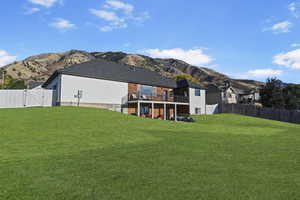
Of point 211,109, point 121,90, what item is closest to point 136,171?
point 121,90

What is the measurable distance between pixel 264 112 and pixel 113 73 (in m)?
26.3

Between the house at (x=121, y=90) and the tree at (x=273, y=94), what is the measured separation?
63.2ft

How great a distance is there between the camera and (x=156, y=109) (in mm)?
28047

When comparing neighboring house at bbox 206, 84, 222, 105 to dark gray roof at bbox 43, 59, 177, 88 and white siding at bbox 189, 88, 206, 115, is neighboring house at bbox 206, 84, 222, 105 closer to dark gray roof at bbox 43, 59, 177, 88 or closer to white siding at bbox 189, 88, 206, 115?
white siding at bbox 189, 88, 206, 115

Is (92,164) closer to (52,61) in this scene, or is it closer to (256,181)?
(256,181)

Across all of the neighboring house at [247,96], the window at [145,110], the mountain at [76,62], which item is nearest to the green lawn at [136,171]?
the window at [145,110]

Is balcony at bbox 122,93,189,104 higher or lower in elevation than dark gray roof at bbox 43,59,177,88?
lower

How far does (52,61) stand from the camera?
145m

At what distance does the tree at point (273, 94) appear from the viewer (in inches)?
1615

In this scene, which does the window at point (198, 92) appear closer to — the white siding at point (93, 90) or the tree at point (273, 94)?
the white siding at point (93, 90)

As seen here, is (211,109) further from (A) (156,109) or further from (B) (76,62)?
(B) (76,62)

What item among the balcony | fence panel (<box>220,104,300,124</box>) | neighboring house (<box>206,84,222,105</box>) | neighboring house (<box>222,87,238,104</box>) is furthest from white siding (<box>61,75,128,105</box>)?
neighboring house (<box>222,87,238,104</box>)

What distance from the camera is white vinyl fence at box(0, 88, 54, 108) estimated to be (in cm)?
1980

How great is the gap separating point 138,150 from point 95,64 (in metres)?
20.0
